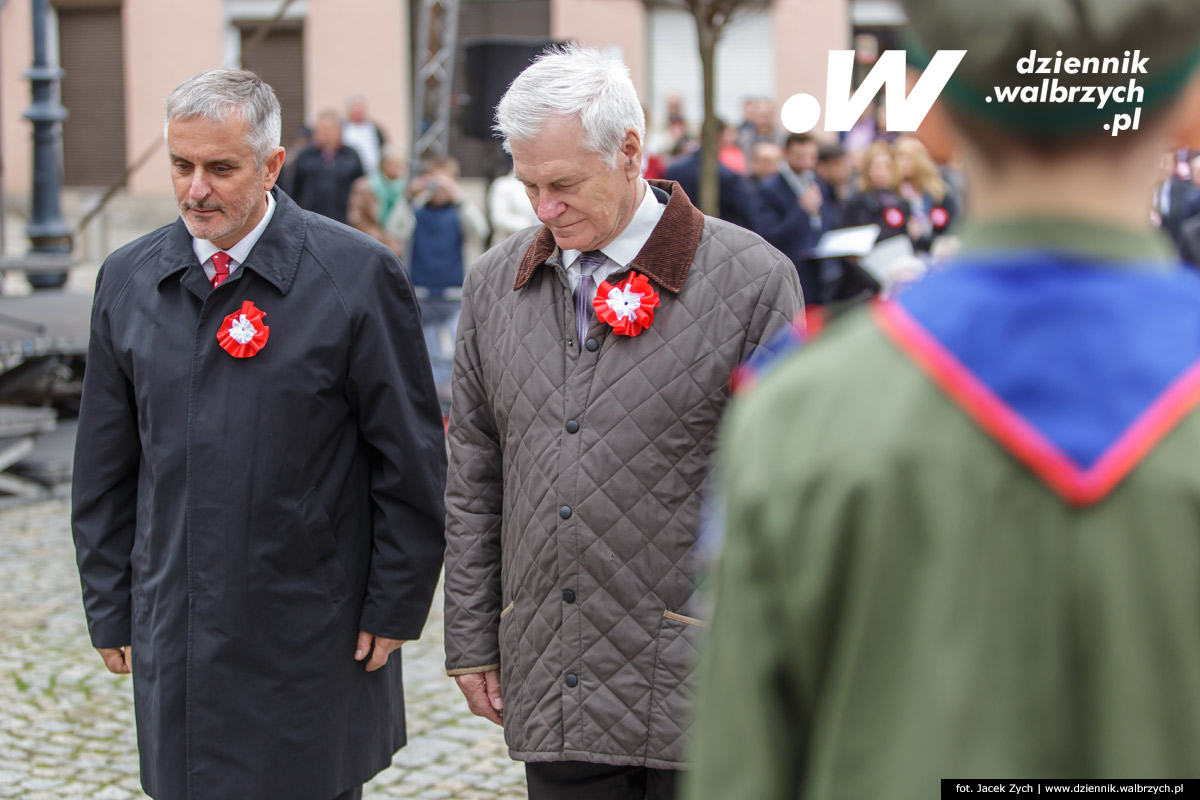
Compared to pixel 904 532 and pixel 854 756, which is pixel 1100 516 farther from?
pixel 854 756

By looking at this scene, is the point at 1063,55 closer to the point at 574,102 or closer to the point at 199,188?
the point at 574,102

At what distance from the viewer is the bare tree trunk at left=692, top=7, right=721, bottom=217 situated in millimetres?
11094

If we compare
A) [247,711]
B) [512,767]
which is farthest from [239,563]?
[512,767]

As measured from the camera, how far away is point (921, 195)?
10734mm

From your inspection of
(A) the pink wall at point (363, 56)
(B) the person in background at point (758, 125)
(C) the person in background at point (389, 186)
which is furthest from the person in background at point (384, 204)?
(A) the pink wall at point (363, 56)

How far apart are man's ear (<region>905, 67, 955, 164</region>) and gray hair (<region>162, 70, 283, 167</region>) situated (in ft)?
6.79

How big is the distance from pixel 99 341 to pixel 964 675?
2523mm

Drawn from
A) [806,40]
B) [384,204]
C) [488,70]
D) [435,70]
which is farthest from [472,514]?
[806,40]

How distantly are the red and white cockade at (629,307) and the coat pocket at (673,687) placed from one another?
0.55 metres

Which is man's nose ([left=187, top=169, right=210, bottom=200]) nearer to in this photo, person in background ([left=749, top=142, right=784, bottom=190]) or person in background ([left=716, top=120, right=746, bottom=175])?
person in background ([left=749, top=142, right=784, bottom=190])

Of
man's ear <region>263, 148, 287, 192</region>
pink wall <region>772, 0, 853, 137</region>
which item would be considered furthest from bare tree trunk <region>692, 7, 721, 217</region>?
pink wall <region>772, 0, 853, 137</region>

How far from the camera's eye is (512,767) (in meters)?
4.94

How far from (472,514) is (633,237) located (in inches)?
25.8

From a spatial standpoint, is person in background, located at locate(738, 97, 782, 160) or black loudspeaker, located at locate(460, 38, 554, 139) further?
person in background, located at locate(738, 97, 782, 160)
